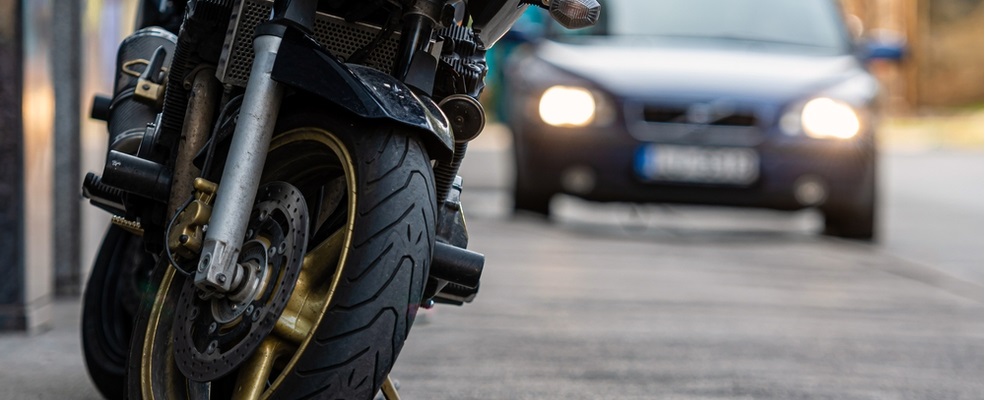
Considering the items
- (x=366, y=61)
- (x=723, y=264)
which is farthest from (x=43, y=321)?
(x=723, y=264)

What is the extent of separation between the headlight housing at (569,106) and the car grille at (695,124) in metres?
0.21

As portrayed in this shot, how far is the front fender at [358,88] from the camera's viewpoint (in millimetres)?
2674

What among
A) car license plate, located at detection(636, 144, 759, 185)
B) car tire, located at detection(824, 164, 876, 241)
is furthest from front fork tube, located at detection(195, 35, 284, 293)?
car tire, located at detection(824, 164, 876, 241)

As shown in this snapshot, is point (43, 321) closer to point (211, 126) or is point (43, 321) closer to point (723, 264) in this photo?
point (211, 126)

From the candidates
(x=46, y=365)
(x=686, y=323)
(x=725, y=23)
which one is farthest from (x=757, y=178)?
(x=46, y=365)

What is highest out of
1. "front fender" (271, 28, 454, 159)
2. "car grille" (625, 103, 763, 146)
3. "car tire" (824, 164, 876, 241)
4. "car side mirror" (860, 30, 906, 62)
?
"car side mirror" (860, 30, 906, 62)

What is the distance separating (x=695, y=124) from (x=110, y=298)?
18.5ft

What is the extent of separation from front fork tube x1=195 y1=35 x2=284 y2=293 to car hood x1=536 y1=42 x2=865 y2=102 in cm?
646

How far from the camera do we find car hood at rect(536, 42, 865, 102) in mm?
9219

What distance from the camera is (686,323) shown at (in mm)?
5633

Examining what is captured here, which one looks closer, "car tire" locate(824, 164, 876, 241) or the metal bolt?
the metal bolt

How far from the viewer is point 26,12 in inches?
193

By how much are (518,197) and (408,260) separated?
24.4 ft

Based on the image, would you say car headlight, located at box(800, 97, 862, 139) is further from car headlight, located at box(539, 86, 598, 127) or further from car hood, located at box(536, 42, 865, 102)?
car headlight, located at box(539, 86, 598, 127)
